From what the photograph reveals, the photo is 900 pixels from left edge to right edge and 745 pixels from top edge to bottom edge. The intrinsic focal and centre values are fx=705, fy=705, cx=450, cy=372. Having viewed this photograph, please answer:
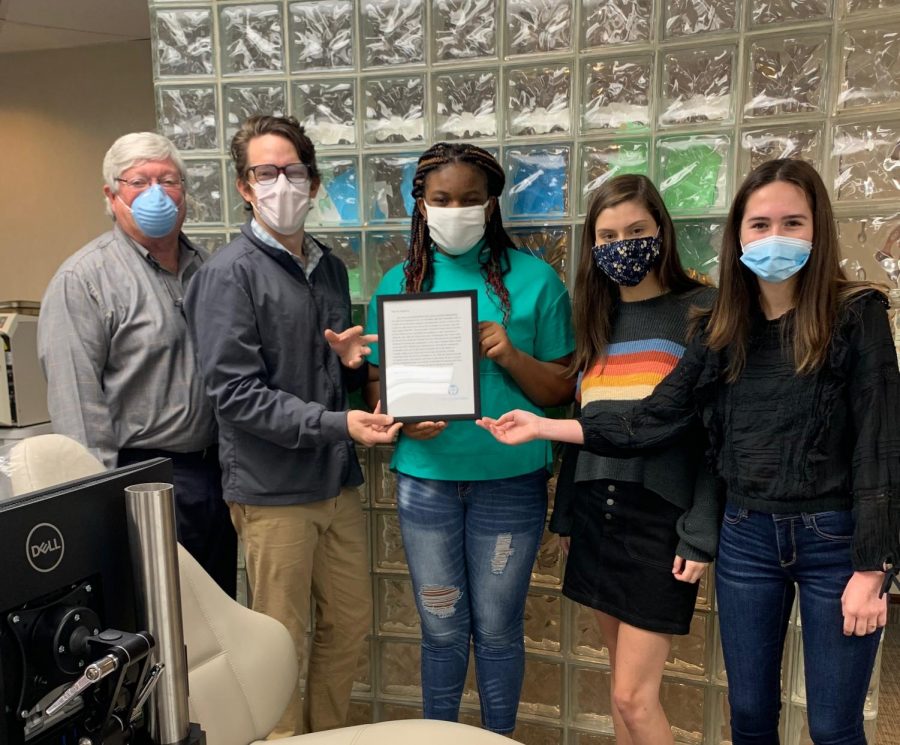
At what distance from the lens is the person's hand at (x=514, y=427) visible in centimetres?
160

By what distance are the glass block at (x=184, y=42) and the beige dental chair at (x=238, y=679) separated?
1396mm

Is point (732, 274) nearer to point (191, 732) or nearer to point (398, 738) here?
point (398, 738)

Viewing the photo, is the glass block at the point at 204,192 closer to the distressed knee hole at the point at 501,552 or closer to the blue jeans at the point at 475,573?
the blue jeans at the point at 475,573

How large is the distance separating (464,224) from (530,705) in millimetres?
1452

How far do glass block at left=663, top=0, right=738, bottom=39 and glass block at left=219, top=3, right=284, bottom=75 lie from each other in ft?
3.51

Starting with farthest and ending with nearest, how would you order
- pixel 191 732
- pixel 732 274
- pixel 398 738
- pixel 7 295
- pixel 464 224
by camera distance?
pixel 7 295 → pixel 464 224 → pixel 732 274 → pixel 398 738 → pixel 191 732

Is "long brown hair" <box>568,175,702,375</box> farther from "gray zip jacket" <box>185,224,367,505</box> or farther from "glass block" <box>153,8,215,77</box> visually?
"glass block" <box>153,8,215,77</box>

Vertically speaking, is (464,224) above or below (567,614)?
above

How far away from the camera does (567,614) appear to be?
205 centimetres

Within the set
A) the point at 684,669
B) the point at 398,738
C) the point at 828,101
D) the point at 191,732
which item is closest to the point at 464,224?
the point at 828,101

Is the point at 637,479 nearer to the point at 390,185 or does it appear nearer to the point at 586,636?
the point at 586,636

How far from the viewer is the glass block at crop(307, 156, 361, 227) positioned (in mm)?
2051

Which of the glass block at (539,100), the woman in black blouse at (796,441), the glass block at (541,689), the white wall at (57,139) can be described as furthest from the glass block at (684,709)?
the white wall at (57,139)

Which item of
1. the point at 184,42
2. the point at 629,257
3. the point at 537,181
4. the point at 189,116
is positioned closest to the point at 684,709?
the point at 629,257
